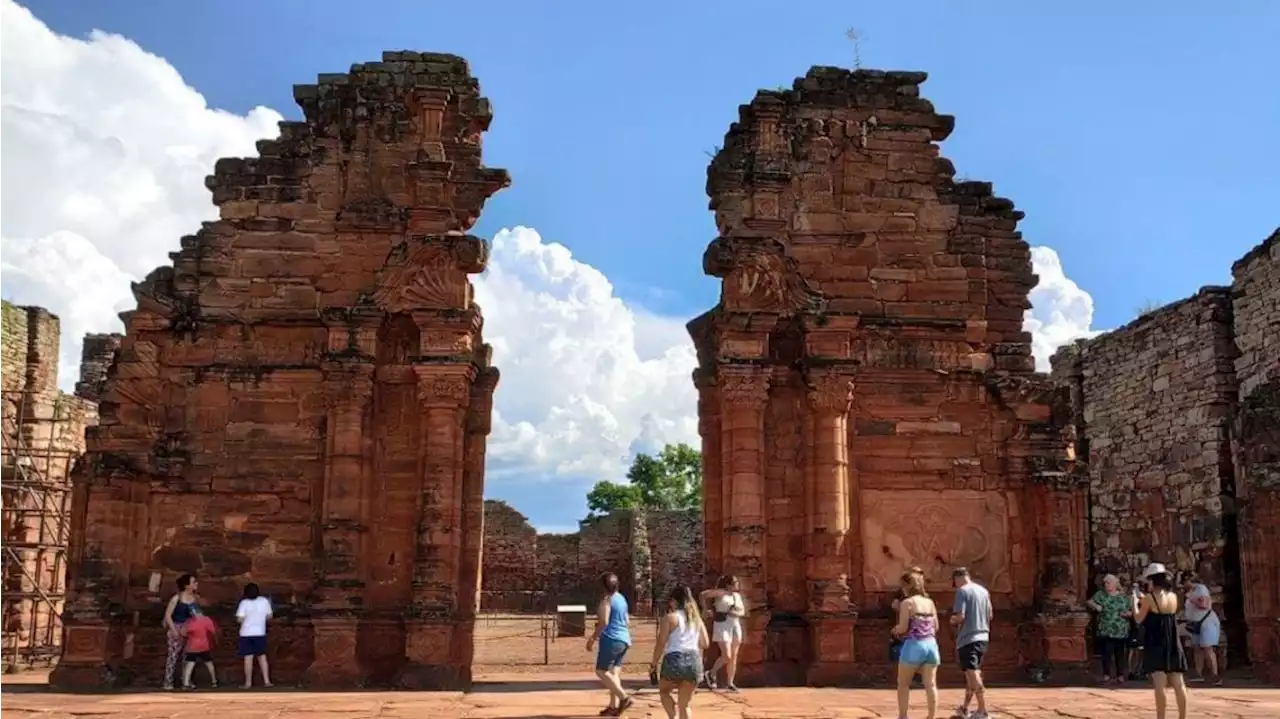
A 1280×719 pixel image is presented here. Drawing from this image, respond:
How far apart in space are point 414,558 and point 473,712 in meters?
3.20

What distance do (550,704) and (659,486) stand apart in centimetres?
6169

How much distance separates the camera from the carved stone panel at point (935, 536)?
45.9ft

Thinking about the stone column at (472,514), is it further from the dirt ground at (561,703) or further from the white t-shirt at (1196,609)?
the white t-shirt at (1196,609)

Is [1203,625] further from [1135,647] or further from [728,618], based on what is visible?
[728,618]

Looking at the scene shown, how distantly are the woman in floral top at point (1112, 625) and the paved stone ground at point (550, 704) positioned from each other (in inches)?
56.4

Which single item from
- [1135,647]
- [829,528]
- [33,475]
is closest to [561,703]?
[829,528]

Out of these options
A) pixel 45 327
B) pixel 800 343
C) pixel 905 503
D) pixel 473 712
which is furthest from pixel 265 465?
pixel 45 327

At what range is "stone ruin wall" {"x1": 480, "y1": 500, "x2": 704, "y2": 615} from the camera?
36.4 metres

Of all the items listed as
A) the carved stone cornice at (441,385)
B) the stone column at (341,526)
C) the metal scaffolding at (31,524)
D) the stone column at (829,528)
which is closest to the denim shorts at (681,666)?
the stone column at (829,528)

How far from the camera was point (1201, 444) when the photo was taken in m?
20.1

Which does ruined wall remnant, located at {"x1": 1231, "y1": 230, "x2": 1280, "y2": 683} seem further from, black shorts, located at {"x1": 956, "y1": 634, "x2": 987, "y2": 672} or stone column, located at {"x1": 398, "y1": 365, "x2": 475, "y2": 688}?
stone column, located at {"x1": 398, "y1": 365, "x2": 475, "y2": 688}

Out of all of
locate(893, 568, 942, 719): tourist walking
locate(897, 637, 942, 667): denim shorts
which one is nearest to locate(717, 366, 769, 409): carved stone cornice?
locate(893, 568, 942, 719): tourist walking

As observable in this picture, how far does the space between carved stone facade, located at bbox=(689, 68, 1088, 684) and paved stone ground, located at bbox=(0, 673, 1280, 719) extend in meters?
1.14

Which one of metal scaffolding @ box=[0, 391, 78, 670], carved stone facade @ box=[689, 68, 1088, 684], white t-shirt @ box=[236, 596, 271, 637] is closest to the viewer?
white t-shirt @ box=[236, 596, 271, 637]
